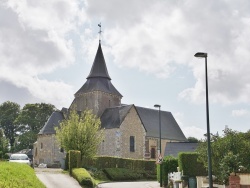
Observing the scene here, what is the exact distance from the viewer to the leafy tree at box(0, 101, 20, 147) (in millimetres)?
89062

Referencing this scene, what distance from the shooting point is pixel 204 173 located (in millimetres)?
32750

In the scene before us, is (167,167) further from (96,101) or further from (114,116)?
(96,101)

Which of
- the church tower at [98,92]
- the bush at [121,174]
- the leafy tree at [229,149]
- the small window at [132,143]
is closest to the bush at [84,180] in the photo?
the leafy tree at [229,149]

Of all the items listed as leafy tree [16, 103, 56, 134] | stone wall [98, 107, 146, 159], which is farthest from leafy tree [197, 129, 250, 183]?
leafy tree [16, 103, 56, 134]

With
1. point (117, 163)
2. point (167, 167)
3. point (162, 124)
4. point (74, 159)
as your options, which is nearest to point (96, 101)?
point (162, 124)

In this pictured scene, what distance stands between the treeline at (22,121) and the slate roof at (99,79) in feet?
62.7

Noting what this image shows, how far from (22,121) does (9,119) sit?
645 cm

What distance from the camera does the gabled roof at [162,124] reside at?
70050 mm

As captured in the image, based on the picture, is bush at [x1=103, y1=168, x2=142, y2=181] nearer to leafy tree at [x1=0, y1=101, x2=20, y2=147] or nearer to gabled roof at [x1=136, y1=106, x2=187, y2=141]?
gabled roof at [x1=136, y1=106, x2=187, y2=141]

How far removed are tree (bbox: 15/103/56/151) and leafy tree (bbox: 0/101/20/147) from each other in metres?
4.11

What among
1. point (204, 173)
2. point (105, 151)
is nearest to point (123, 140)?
point (105, 151)

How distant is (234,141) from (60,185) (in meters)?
11.7

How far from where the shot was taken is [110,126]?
201 ft

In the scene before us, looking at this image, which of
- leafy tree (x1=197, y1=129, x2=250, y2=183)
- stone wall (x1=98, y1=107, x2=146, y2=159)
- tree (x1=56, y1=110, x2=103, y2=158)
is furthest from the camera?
stone wall (x1=98, y1=107, x2=146, y2=159)
